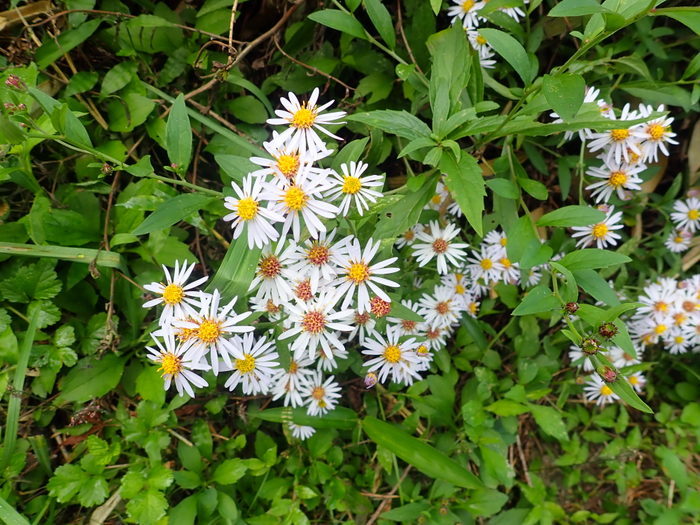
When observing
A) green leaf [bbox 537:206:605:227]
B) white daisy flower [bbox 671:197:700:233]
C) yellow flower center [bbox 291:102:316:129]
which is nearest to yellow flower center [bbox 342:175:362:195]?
yellow flower center [bbox 291:102:316:129]

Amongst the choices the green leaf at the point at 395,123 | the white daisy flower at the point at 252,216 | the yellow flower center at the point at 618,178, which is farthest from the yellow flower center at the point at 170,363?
the yellow flower center at the point at 618,178

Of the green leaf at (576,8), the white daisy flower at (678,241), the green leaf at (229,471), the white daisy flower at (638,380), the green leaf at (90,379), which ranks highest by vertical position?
the green leaf at (576,8)

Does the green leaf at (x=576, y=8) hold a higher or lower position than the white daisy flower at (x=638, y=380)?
higher

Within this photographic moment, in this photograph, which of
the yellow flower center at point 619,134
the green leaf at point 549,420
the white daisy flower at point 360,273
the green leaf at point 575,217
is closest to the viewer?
the white daisy flower at point 360,273

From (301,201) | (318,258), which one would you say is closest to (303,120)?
(301,201)

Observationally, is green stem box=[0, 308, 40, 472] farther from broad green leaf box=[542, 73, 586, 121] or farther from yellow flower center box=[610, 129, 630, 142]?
yellow flower center box=[610, 129, 630, 142]

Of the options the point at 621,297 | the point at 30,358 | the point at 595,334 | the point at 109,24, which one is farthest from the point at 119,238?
the point at 621,297

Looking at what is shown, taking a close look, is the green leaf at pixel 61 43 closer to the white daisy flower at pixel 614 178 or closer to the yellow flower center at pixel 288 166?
the yellow flower center at pixel 288 166
